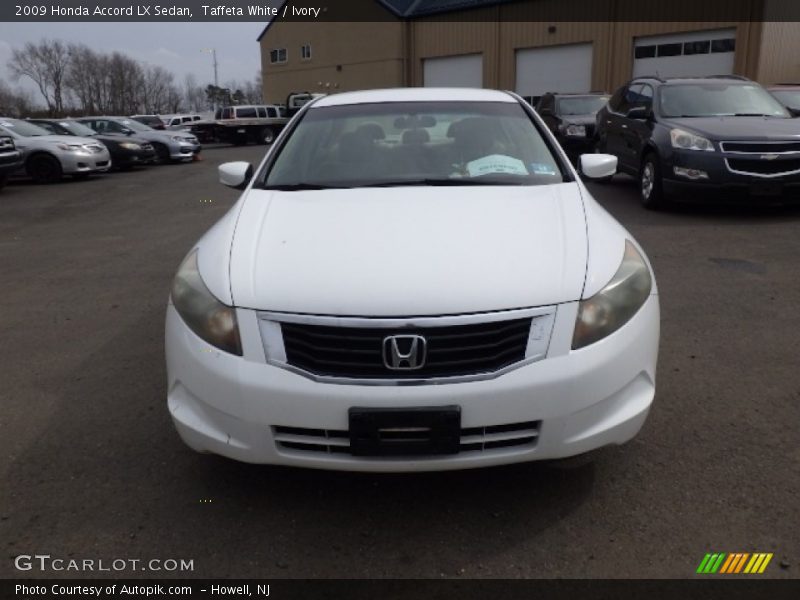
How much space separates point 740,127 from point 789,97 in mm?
4358

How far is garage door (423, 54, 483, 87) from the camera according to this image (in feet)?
109

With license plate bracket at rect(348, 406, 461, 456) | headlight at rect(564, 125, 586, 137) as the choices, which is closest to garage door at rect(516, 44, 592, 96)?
headlight at rect(564, 125, 586, 137)

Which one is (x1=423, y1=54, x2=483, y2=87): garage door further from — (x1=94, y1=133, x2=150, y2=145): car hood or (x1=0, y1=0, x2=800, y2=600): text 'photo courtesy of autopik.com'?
(x1=0, y1=0, x2=800, y2=600): text 'photo courtesy of autopik.com'

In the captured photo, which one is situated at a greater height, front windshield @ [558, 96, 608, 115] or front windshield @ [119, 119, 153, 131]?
front windshield @ [558, 96, 608, 115]

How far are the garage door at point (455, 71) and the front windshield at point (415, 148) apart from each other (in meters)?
29.6

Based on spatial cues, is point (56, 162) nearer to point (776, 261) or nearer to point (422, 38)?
point (776, 261)

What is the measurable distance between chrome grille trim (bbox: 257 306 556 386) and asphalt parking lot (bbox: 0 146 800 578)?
62 centimetres

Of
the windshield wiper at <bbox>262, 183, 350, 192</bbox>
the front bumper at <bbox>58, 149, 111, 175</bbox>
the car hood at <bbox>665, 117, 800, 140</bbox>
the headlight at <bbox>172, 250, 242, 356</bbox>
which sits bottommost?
the front bumper at <bbox>58, 149, 111, 175</bbox>

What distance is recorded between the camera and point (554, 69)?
96.9 feet

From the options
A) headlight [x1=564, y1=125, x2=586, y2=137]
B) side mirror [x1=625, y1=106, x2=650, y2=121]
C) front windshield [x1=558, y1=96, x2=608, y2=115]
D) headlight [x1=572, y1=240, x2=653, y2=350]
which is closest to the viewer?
headlight [x1=572, y1=240, x2=653, y2=350]

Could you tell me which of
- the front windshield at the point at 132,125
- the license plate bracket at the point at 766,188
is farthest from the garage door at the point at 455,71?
the license plate bracket at the point at 766,188

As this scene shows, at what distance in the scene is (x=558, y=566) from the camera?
2336mm

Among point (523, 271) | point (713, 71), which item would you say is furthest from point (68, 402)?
point (713, 71)
